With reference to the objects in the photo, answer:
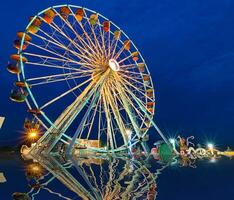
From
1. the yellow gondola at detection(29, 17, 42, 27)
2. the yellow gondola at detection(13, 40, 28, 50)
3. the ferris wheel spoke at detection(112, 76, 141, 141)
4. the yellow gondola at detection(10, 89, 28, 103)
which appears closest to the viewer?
the yellow gondola at detection(10, 89, 28, 103)

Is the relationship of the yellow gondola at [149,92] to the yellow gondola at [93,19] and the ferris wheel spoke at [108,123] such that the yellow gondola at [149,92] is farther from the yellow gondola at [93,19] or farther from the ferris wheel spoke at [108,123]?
the yellow gondola at [93,19]

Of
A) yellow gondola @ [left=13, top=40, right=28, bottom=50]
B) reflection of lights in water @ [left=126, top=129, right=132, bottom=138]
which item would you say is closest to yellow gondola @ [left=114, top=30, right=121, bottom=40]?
yellow gondola @ [left=13, top=40, right=28, bottom=50]

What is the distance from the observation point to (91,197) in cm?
719

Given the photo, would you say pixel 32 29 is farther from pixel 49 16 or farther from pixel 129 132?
pixel 129 132

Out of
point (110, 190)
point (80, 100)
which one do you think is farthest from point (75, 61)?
point (110, 190)

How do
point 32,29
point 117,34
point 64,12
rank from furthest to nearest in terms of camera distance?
point 117,34
point 64,12
point 32,29

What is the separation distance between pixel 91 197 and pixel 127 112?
22890mm

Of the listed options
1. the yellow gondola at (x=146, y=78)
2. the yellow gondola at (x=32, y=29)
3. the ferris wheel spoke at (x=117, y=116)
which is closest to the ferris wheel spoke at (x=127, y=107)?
the ferris wheel spoke at (x=117, y=116)

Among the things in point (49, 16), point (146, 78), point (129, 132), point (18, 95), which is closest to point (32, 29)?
point (49, 16)

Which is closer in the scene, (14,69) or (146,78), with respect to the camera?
(14,69)

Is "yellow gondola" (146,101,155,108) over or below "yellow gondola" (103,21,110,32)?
below

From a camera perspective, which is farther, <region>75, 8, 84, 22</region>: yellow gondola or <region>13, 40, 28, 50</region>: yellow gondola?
<region>75, 8, 84, 22</region>: yellow gondola

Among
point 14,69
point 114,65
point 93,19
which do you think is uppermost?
point 93,19

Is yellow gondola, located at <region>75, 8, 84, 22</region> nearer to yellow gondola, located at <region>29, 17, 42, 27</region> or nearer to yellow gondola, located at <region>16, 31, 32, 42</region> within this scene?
yellow gondola, located at <region>29, 17, 42, 27</region>
